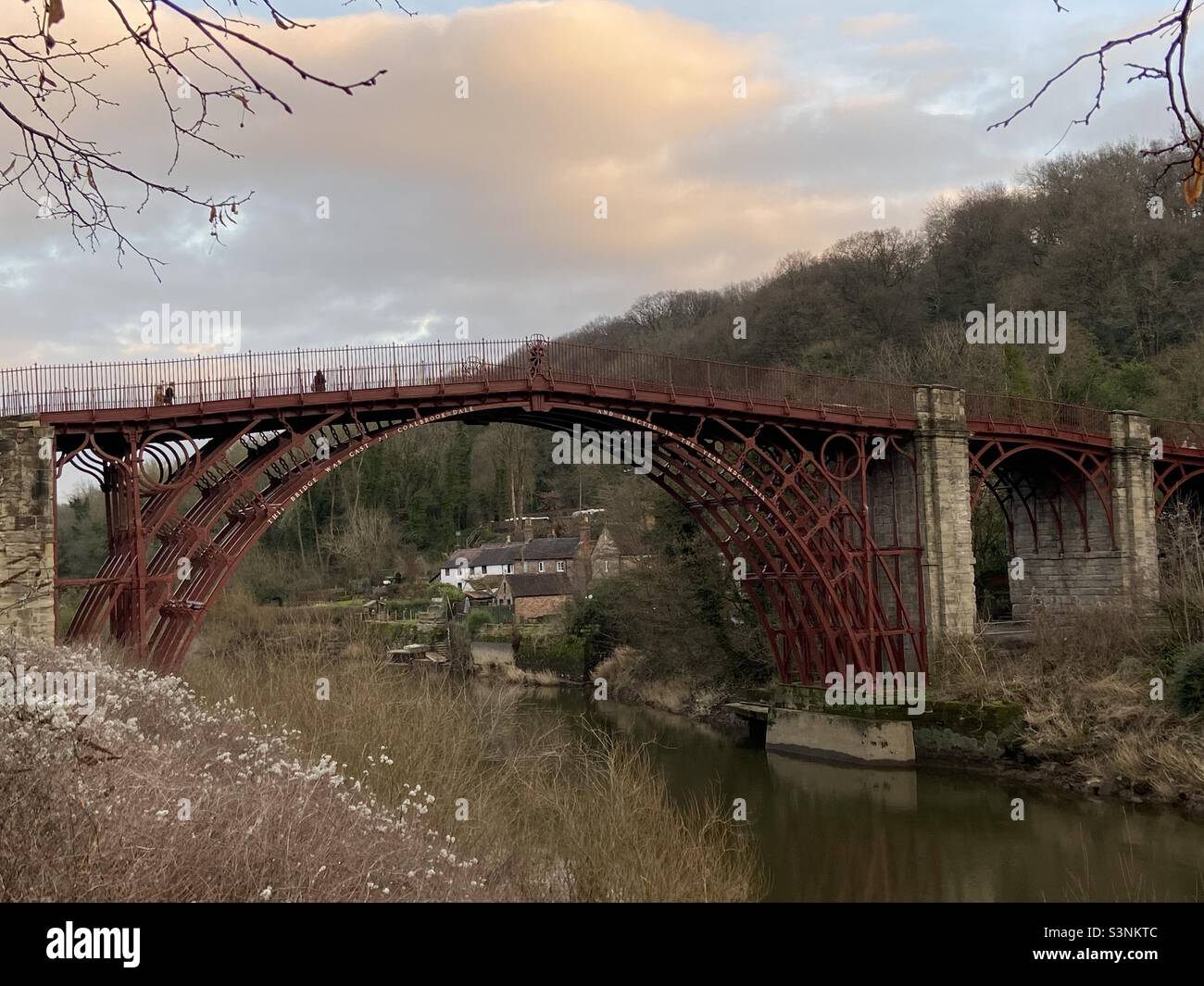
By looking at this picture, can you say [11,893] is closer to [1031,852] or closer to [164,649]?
[164,649]

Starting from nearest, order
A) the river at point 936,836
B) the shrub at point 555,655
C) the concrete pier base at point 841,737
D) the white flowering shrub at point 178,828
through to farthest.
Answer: the white flowering shrub at point 178,828 < the river at point 936,836 < the concrete pier base at point 841,737 < the shrub at point 555,655

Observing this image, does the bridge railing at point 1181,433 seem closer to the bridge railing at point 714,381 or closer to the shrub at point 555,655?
the bridge railing at point 714,381

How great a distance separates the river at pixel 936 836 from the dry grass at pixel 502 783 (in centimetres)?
150

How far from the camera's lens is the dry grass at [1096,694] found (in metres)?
19.2

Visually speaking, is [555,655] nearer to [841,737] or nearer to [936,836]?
[841,737]

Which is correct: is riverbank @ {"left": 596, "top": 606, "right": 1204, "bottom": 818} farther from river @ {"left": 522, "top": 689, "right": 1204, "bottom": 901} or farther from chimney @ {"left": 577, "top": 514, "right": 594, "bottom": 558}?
chimney @ {"left": 577, "top": 514, "right": 594, "bottom": 558}

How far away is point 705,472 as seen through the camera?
2438 cm

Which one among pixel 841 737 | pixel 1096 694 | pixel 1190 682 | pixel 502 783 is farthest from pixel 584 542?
pixel 502 783

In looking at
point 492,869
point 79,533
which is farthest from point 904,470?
point 79,533

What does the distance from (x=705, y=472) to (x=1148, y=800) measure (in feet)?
34.6

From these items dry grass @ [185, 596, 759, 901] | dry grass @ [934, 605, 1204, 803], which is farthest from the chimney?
dry grass @ [185, 596, 759, 901]

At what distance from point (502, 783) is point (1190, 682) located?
1320 centimetres

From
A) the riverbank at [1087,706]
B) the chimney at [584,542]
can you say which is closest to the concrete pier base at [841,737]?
the riverbank at [1087,706]

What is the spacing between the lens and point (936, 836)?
59.2ft
